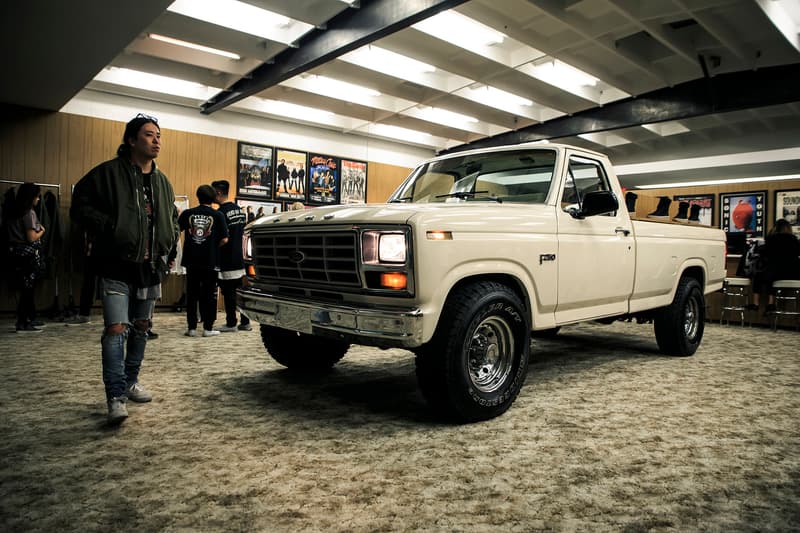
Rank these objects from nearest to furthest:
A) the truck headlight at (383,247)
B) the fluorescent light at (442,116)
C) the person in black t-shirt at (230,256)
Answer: the truck headlight at (383,247), the person in black t-shirt at (230,256), the fluorescent light at (442,116)

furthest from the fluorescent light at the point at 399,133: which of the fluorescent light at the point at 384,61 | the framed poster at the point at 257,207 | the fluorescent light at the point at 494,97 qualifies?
the fluorescent light at the point at 384,61

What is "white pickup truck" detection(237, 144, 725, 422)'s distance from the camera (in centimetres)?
269

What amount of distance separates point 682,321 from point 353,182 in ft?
27.3

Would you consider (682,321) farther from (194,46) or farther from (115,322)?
(194,46)

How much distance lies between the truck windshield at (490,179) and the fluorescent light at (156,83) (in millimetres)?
6105

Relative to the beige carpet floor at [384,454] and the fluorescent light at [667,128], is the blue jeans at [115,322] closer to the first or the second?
the beige carpet floor at [384,454]

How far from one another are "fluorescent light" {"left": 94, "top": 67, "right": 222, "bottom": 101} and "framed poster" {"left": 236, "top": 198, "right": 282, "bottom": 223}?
82.8 inches

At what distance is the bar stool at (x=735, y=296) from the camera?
8305mm

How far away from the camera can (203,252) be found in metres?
5.91

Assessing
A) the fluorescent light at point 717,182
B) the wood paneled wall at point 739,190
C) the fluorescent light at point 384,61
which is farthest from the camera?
the fluorescent light at point 717,182

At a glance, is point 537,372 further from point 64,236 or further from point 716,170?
point 716,170

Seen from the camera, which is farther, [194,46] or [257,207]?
[257,207]

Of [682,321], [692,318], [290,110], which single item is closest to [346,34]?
[290,110]

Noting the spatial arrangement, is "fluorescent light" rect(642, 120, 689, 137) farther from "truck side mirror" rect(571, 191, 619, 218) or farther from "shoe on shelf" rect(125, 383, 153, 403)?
"shoe on shelf" rect(125, 383, 153, 403)
